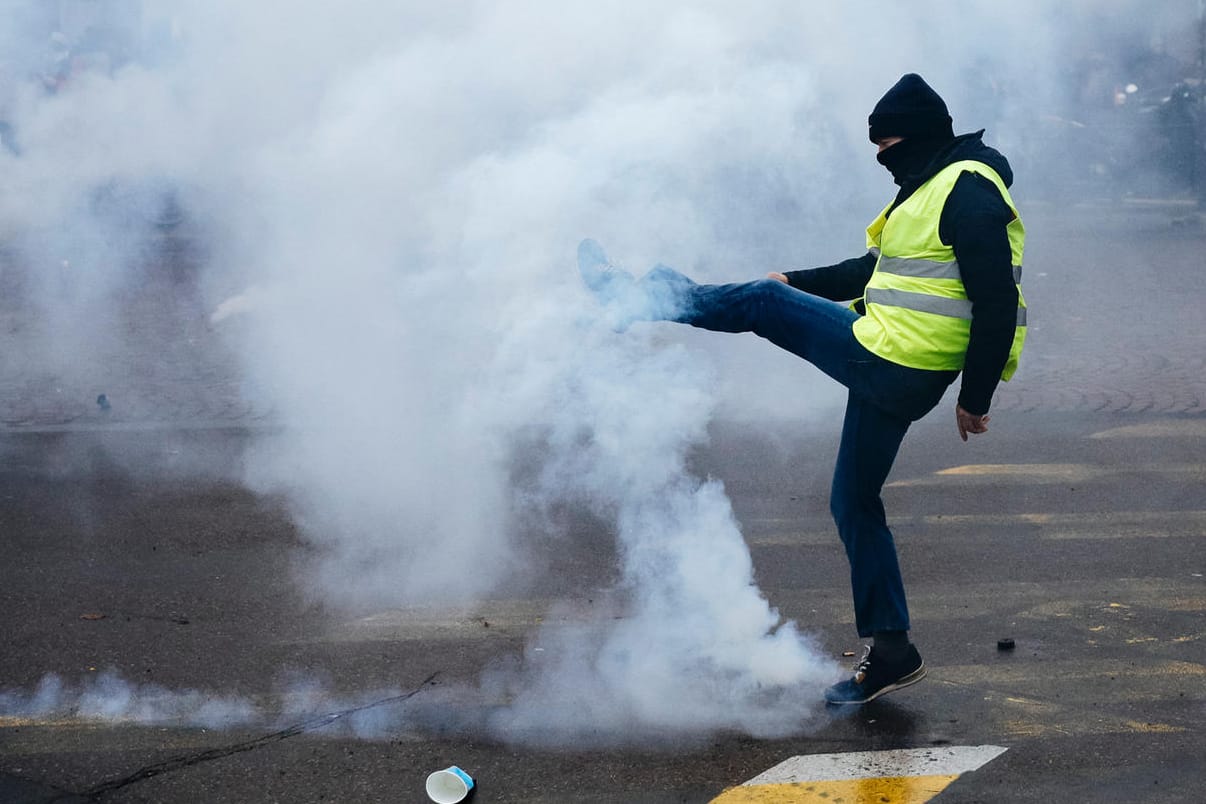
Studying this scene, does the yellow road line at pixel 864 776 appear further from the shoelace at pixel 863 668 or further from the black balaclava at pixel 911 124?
the black balaclava at pixel 911 124

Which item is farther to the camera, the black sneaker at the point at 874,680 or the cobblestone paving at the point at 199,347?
the cobblestone paving at the point at 199,347

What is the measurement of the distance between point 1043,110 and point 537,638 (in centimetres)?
1656

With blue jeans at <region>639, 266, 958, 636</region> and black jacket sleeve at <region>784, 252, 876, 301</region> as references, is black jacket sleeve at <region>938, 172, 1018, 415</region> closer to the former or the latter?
blue jeans at <region>639, 266, 958, 636</region>

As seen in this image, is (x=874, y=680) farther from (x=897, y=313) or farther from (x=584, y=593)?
(x=584, y=593)

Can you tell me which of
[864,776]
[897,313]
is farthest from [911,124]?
[864,776]

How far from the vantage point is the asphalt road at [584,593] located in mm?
3559

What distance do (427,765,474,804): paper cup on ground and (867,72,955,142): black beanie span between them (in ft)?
7.24

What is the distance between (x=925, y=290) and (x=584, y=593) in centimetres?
193

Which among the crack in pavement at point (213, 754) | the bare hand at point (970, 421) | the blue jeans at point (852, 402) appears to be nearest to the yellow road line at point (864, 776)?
the blue jeans at point (852, 402)

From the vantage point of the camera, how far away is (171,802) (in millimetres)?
3381

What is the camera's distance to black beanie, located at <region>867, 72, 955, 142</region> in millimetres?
3740

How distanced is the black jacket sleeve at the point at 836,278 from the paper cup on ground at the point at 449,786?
1887 mm

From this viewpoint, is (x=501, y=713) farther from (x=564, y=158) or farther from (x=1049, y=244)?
(x=1049, y=244)

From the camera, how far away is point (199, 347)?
9.62 meters
